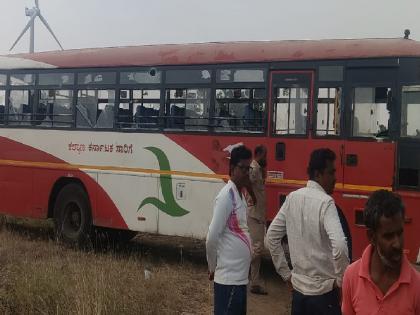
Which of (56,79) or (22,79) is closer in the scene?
(56,79)

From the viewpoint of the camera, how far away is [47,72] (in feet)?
32.4

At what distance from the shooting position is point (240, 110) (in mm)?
7930

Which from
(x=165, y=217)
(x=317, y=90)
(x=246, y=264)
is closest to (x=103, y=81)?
(x=165, y=217)

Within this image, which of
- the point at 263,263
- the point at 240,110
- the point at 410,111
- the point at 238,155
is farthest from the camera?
the point at 263,263

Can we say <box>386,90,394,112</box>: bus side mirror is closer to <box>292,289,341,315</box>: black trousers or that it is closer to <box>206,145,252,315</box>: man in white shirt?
<box>206,145,252,315</box>: man in white shirt

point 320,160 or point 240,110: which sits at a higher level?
point 240,110

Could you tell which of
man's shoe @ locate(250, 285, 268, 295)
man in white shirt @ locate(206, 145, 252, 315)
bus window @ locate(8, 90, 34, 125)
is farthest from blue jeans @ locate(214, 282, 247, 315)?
bus window @ locate(8, 90, 34, 125)

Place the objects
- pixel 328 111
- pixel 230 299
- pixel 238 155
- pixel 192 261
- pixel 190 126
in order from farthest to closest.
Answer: pixel 192 261, pixel 190 126, pixel 328 111, pixel 238 155, pixel 230 299

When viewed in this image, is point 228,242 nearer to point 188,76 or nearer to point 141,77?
point 188,76

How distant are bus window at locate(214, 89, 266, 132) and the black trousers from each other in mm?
4397

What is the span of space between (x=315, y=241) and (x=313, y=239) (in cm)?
2

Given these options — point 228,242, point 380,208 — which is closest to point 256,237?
point 228,242

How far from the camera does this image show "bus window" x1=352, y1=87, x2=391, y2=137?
6.99 m

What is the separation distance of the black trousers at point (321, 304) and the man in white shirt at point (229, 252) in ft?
1.61
